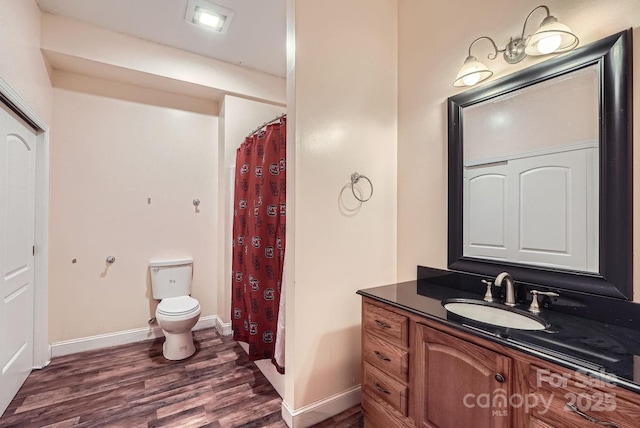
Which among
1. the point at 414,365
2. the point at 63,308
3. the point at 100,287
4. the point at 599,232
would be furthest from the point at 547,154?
the point at 63,308

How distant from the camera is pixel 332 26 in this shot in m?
1.77

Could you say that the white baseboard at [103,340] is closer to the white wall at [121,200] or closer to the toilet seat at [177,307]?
the white wall at [121,200]

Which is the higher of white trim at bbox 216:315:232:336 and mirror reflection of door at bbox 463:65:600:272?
mirror reflection of door at bbox 463:65:600:272

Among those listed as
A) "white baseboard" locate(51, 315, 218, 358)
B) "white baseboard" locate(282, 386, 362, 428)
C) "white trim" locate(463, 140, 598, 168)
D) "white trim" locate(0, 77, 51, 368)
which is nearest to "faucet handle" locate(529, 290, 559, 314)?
"white trim" locate(463, 140, 598, 168)

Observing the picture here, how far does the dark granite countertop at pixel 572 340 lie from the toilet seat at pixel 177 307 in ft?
5.90

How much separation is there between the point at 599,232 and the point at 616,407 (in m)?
0.67

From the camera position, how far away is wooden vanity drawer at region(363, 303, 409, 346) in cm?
134

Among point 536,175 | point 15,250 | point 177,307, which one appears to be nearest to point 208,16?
point 15,250

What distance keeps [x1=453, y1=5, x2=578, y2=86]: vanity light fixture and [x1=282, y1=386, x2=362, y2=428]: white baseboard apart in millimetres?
1996

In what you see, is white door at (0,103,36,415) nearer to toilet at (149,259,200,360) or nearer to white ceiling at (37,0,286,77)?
toilet at (149,259,200,360)

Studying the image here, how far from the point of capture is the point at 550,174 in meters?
1.27

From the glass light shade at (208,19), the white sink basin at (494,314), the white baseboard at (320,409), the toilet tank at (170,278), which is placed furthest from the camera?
the toilet tank at (170,278)

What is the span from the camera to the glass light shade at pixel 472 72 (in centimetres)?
145

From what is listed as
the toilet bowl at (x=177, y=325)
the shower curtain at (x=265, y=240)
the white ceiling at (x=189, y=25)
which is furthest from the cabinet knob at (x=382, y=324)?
the white ceiling at (x=189, y=25)
